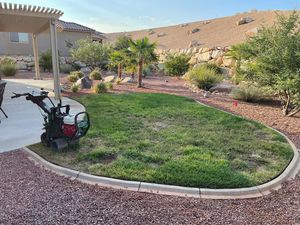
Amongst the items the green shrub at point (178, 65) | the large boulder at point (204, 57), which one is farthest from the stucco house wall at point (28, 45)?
the large boulder at point (204, 57)

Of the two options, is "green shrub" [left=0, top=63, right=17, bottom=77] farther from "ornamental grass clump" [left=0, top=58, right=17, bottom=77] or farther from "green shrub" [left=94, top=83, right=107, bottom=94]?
"green shrub" [left=94, top=83, right=107, bottom=94]

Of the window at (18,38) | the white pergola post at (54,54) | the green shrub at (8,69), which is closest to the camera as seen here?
the white pergola post at (54,54)

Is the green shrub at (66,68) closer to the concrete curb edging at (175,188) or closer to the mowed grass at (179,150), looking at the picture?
the mowed grass at (179,150)

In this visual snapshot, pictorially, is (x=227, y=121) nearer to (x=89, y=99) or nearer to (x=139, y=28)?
(x=89, y=99)

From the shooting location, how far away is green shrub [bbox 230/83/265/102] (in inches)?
369

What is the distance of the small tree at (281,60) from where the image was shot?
24.1 feet

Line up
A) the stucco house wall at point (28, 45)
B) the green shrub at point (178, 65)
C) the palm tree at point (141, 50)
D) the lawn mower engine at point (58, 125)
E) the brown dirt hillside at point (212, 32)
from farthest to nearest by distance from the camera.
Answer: the brown dirt hillside at point (212, 32), the stucco house wall at point (28, 45), the green shrub at point (178, 65), the palm tree at point (141, 50), the lawn mower engine at point (58, 125)

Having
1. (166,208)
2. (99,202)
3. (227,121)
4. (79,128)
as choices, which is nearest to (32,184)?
(99,202)

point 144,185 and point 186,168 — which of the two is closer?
point 144,185

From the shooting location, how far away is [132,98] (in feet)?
31.8

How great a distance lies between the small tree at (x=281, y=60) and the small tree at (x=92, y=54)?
11.8 m

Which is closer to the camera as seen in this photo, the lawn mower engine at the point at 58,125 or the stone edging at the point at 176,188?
the stone edging at the point at 176,188

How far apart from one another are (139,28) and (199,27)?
1948 centimetres

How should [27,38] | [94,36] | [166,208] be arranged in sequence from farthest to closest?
[94,36]
[27,38]
[166,208]
